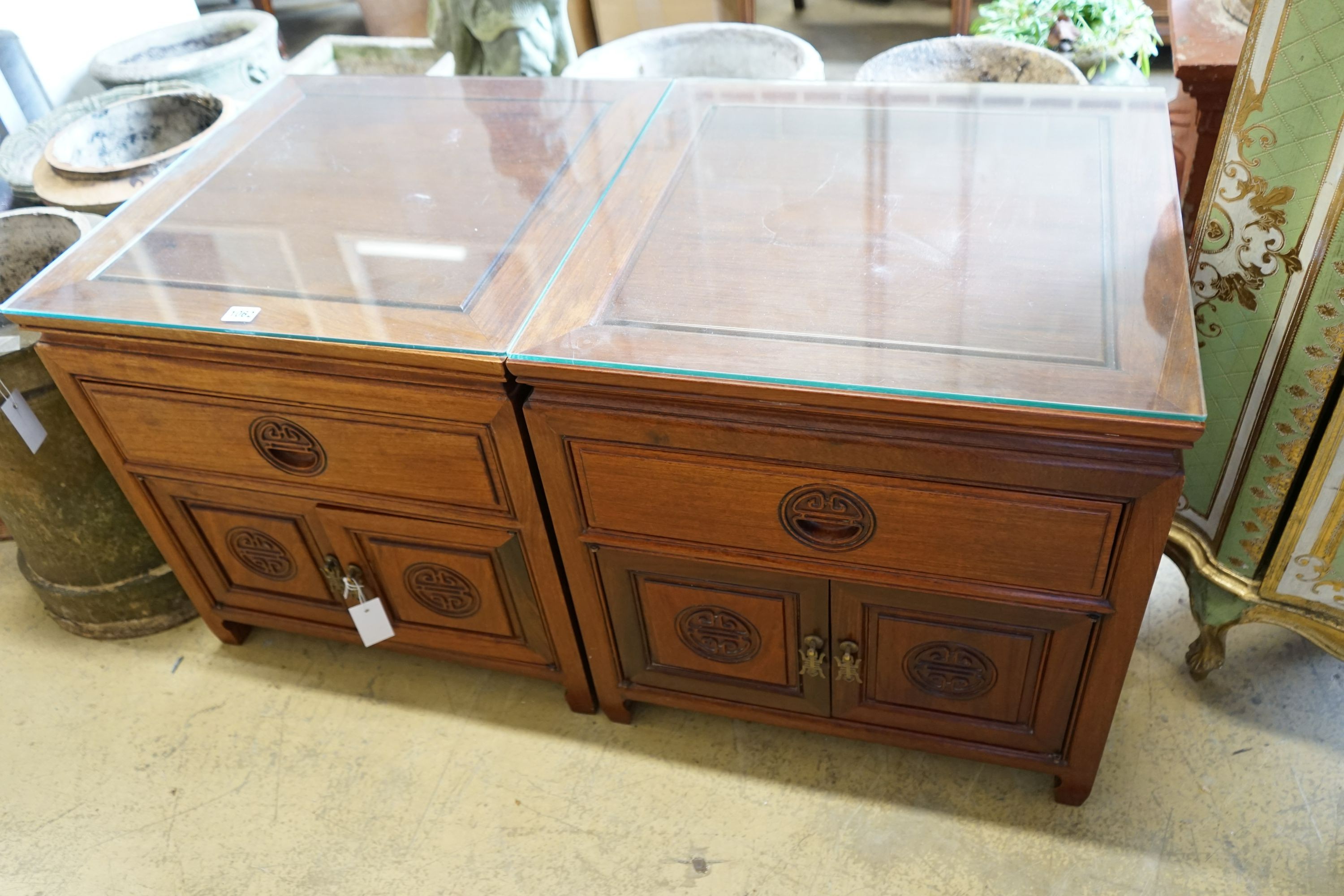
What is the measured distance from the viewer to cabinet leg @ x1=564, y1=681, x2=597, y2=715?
1503 mm

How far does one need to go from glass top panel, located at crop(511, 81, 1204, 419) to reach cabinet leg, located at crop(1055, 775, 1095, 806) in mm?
632

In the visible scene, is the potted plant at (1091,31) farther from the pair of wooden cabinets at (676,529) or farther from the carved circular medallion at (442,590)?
the carved circular medallion at (442,590)

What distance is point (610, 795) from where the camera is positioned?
4.76 feet

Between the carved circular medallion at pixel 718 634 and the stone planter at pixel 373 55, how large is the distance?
76.4 inches

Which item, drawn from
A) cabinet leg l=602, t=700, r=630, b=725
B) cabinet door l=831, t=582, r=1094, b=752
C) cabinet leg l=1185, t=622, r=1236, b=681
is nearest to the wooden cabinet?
cabinet door l=831, t=582, r=1094, b=752

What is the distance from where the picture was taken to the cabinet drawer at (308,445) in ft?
3.96

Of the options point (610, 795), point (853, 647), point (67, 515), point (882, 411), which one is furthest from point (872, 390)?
point (67, 515)

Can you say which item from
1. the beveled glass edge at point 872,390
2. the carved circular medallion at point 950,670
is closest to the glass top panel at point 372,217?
the beveled glass edge at point 872,390

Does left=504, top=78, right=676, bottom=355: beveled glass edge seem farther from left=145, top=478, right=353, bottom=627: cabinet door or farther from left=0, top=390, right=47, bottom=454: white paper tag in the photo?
left=0, top=390, right=47, bottom=454: white paper tag

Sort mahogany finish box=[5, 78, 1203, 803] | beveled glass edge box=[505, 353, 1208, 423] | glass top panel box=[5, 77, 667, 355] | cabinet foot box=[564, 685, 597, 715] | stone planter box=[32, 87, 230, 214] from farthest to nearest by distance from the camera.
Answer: stone planter box=[32, 87, 230, 214] < cabinet foot box=[564, 685, 597, 715] < glass top panel box=[5, 77, 667, 355] < mahogany finish box=[5, 78, 1203, 803] < beveled glass edge box=[505, 353, 1208, 423]

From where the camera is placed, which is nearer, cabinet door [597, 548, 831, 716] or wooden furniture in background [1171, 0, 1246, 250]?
cabinet door [597, 548, 831, 716]

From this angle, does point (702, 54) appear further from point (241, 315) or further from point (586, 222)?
point (241, 315)

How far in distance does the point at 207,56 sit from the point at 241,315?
1543 millimetres

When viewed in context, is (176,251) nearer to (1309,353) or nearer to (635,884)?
(635,884)
